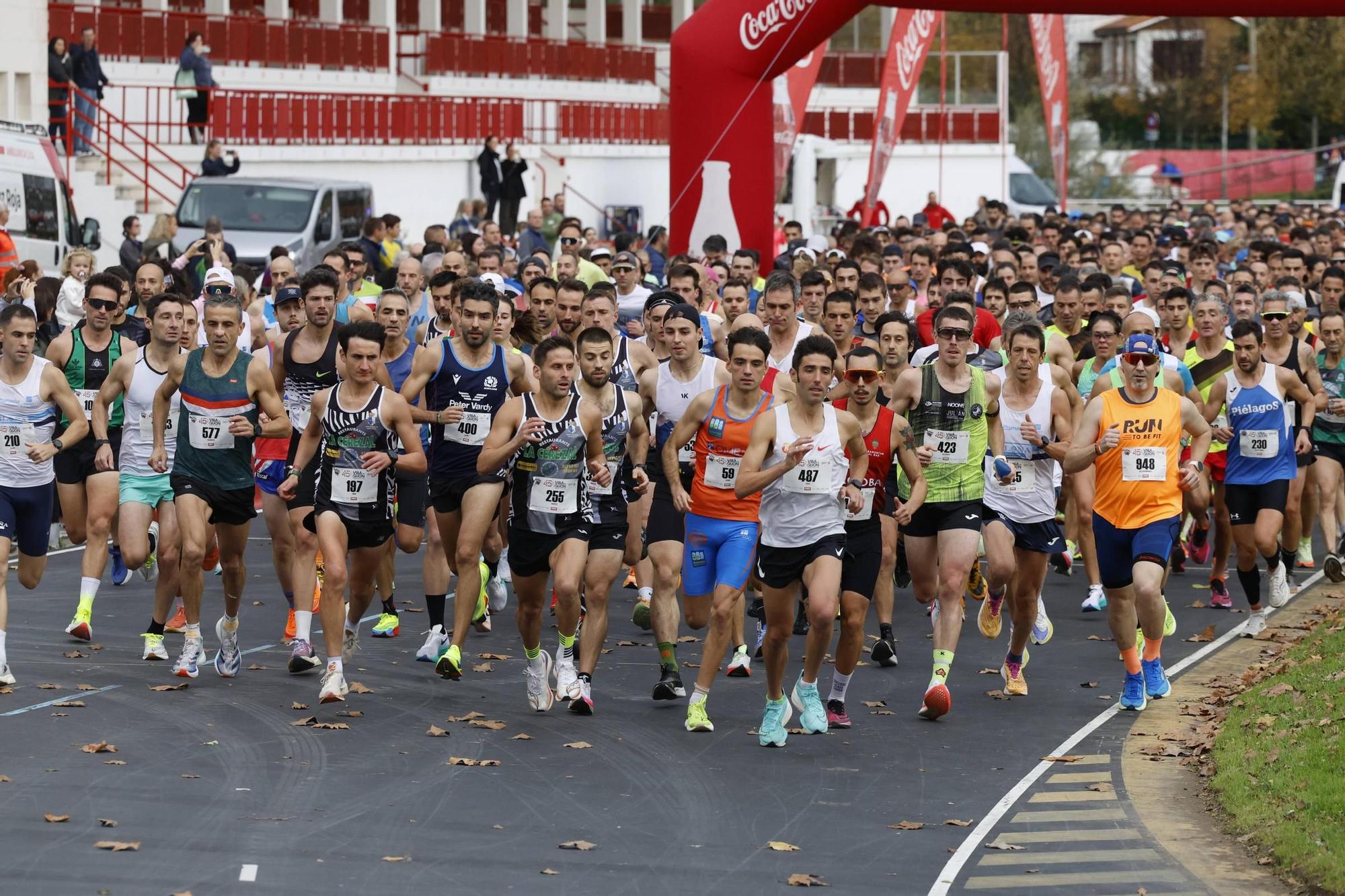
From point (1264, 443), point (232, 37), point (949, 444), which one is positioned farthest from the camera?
point (232, 37)

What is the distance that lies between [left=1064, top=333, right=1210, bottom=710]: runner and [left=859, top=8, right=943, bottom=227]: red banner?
18.8m

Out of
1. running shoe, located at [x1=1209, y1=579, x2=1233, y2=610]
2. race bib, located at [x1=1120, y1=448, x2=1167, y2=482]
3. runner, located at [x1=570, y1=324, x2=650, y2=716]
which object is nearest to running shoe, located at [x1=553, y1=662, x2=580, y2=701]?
runner, located at [x1=570, y1=324, x2=650, y2=716]

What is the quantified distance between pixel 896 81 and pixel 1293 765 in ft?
73.0

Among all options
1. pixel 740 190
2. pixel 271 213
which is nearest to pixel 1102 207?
pixel 271 213

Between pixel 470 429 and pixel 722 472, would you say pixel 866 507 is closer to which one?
pixel 722 472

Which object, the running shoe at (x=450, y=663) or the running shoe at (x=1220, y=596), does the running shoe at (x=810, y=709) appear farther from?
the running shoe at (x=1220, y=596)

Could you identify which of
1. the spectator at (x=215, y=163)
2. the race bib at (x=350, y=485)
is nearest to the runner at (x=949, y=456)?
the race bib at (x=350, y=485)

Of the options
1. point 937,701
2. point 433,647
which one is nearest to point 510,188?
point 433,647

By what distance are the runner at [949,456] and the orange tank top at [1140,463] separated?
1.78 feet

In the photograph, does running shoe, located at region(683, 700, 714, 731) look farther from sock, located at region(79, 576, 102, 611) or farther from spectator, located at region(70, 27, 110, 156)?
spectator, located at region(70, 27, 110, 156)

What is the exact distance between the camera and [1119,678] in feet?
39.7

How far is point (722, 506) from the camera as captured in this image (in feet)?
34.1

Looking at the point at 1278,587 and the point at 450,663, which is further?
the point at 1278,587

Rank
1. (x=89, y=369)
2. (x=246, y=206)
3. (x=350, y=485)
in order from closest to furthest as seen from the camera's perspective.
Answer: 1. (x=350, y=485)
2. (x=89, y=369)
3. (x=246, y=206)
